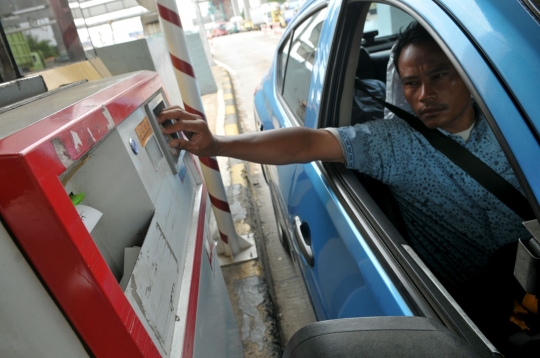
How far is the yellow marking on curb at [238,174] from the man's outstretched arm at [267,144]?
2343mm

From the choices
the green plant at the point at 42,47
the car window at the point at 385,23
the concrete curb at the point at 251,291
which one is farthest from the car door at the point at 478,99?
the green plant at the point at 42,47

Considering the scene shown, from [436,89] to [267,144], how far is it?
0.62 m

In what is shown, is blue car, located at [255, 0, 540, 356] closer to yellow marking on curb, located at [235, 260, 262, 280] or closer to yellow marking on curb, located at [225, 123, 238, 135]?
yellow marking on curb, located at [235, 260, 262, 280]

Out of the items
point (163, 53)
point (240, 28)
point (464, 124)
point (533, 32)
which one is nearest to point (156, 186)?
point (533, 32)

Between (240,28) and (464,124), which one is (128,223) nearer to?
(464,124)

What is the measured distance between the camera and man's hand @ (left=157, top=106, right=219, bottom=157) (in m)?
1.34

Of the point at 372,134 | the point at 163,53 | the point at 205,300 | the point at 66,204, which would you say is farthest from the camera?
the point at 163,53

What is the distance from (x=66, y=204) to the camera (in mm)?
661

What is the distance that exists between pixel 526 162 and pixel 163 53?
5.00m

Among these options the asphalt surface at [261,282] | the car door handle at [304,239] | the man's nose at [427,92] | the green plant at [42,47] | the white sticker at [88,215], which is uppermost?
the green plant at [42,47]

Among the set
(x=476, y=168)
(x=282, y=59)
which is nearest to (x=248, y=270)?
(x=282, y=59)

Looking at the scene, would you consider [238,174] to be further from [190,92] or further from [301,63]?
[301,63]

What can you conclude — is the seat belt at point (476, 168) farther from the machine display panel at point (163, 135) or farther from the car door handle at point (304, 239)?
the machine display panel at point (163, 135)

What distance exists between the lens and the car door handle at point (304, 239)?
155 centimetres
